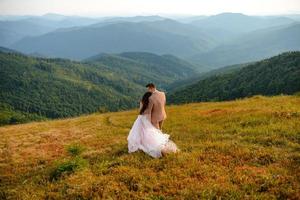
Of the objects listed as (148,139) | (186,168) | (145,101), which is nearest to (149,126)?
(148,139)

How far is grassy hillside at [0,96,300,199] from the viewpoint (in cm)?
1255

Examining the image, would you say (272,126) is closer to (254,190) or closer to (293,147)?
(293,147)

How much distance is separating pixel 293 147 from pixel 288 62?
6277 inches

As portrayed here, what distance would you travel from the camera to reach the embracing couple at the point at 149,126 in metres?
17.7

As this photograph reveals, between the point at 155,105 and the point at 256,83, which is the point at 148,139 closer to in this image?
the point at 155,105

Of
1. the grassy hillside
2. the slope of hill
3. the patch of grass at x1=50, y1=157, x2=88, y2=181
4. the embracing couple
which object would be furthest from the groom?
the slope of hill

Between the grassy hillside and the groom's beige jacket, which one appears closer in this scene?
the grassy hillside

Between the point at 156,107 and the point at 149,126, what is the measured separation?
3.48 feet

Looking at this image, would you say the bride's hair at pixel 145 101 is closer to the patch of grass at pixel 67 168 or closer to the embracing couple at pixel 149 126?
the embracing couple at pixel 149 126

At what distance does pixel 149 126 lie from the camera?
60.0ft

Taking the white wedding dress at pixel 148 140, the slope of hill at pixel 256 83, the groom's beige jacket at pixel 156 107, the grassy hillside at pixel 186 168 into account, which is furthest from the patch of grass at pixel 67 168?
the slope of hill at pixel 256 83

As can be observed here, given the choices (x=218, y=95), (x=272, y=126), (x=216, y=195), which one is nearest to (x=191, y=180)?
(x=216, y=195)

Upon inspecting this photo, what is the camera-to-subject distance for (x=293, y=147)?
16.4 meters

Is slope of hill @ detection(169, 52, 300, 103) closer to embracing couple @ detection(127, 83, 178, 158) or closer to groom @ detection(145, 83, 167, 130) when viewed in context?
groom @ detection(145, 83, 167, 130)
